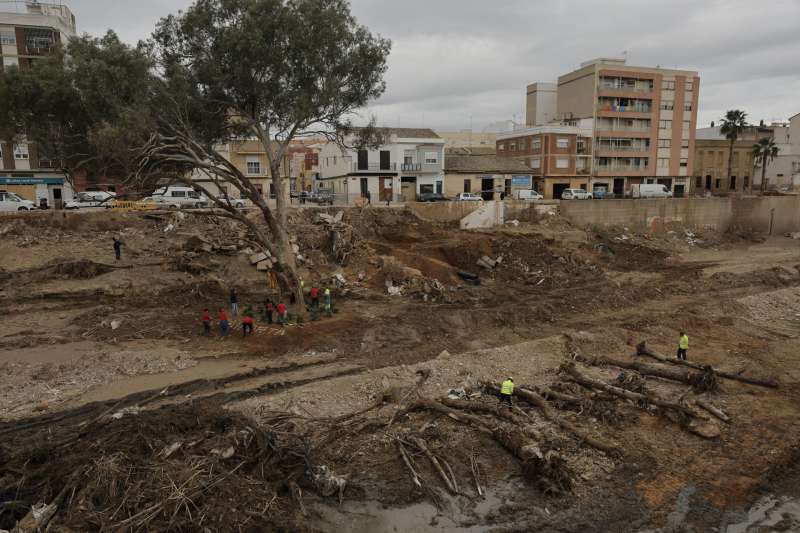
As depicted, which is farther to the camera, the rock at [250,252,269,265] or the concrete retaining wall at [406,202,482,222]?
the concrete retaining wall at [406,202,482,222]

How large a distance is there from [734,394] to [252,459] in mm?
12393

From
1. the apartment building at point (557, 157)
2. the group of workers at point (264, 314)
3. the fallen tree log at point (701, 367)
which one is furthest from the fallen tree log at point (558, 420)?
the apartment building at point (557, 157)

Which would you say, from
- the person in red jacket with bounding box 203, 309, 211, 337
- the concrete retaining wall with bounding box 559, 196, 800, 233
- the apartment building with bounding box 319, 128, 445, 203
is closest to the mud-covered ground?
the person in red jacket with bounding box 203, 309, 211, 337

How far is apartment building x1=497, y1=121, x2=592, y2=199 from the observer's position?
194 feet

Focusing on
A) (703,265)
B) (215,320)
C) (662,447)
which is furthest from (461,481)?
(703,265)

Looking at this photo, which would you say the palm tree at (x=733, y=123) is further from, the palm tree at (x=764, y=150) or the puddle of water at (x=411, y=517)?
the puddle of water at (x=411, y=517)

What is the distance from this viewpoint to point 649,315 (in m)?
22.1

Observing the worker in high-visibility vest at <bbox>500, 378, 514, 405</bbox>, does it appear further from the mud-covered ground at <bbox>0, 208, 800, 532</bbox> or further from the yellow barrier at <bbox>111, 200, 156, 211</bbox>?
the yellow barrier at <bbox>111, 200, 156, 211</bbox>

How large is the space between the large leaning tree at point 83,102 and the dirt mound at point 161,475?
343 inches

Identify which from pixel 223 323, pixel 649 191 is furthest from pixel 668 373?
pixel 649 191

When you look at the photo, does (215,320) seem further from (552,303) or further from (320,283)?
(552,303)

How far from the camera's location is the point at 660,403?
42.6 ft

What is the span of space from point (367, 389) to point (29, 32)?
2082 inches

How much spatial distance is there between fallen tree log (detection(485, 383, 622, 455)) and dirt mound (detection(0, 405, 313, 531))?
18.7ft
